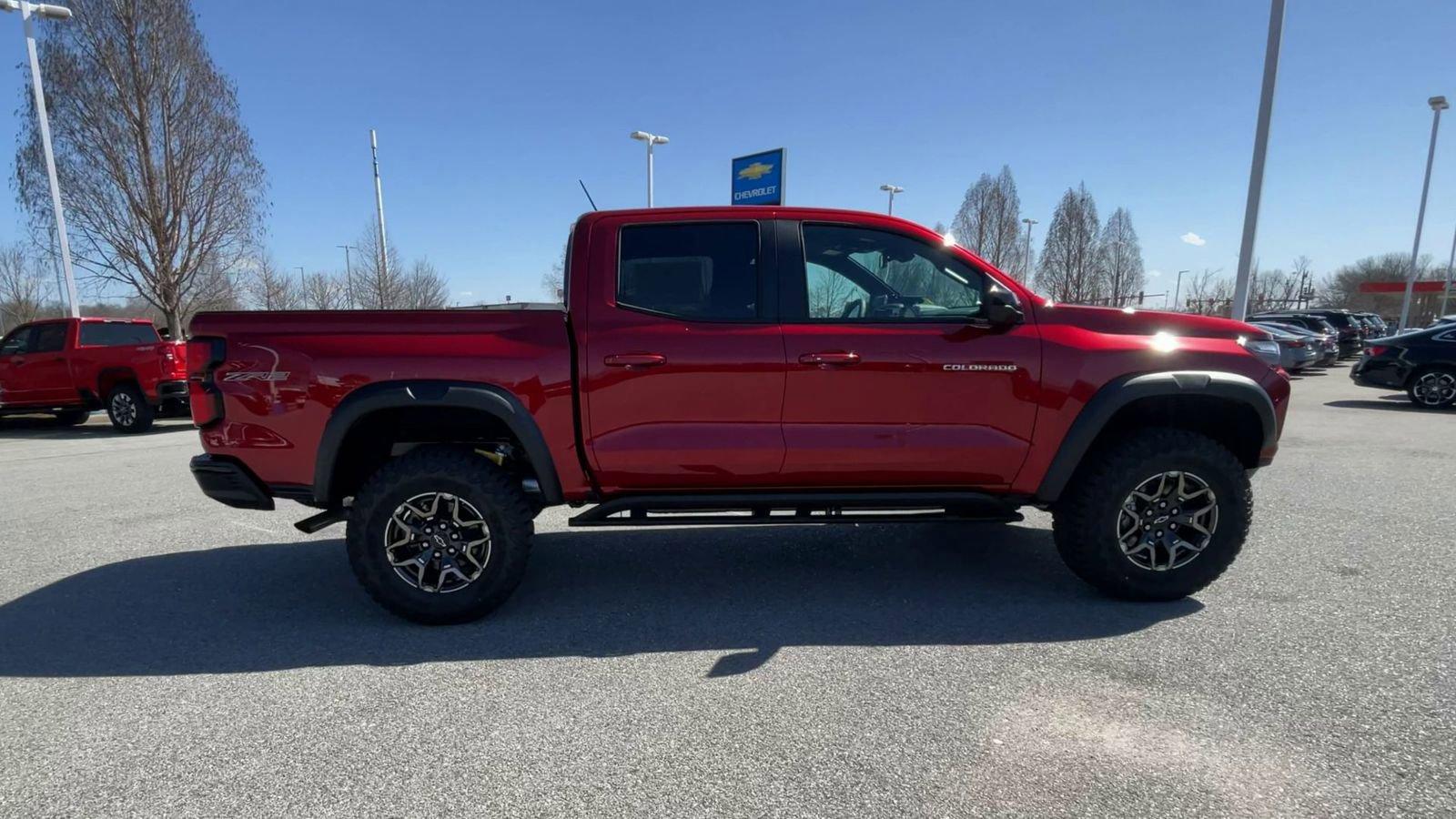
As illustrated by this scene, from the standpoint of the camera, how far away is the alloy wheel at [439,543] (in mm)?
3572

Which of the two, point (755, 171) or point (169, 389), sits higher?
point (755, 171)

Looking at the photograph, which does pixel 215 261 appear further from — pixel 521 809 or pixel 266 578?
pixel 521 809

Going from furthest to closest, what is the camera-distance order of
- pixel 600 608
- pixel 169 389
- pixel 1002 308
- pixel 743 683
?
pixel 169 389, pixel 600 608, pixel 1002 308, pixel 743 683

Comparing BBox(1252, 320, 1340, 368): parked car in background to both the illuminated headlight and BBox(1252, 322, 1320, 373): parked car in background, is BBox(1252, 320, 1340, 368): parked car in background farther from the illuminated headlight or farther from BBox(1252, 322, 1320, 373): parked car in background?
the illuminated headlight

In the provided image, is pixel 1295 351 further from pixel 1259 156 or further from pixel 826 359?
pixel 826 359

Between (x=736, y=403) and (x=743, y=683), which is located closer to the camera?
(x=743, y=683)

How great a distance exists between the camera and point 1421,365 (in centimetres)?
1227

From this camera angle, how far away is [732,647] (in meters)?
3.33

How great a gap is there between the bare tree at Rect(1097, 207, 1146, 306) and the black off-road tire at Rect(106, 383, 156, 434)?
47.2 meters

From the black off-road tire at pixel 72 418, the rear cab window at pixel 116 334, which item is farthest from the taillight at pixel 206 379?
the black off-road tire at pixel 72 418

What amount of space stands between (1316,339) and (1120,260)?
30.3 metres

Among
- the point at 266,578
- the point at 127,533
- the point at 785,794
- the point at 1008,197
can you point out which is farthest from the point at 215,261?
the point at 1008,197

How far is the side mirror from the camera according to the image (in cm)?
346

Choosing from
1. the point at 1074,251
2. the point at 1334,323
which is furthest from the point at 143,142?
the point at 1074,251
